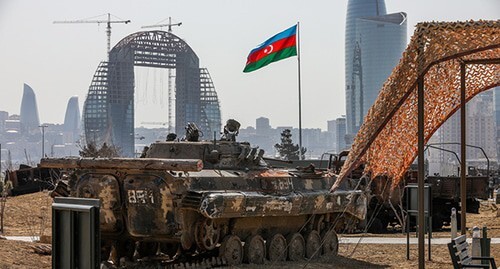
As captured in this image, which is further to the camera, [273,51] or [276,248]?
[273,51]

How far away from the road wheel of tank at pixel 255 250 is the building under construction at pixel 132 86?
10655 centimetres

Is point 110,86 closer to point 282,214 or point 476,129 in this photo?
point 476,129

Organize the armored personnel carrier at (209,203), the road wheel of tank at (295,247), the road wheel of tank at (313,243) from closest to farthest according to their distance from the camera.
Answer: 1. the armored personnel carrier at (209,203)
2. the road wheel of tank at (295,247)
3. the road wheel of tank at (313,243)

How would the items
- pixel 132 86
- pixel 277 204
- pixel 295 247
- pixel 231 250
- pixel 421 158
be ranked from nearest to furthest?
pixel 421 158 → pixel 231 250 → pixel 277 204 → pixel 295 247 → pixel 132 86

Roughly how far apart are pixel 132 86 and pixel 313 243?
116174mm

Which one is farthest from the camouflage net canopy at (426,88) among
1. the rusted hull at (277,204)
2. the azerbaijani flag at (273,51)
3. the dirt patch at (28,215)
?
the azerbaijani flag at (273,51)

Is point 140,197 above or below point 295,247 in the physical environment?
above

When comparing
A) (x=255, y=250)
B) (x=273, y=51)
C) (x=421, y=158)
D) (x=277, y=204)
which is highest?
(x=273, y=51)

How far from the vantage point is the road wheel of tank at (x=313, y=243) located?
20125 millimetres

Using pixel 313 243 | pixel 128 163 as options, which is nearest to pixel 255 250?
pixel 313 243

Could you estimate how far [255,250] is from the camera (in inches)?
731

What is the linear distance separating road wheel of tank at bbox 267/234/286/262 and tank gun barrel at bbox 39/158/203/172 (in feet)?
11.9

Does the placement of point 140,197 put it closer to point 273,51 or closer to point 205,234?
point 205,234

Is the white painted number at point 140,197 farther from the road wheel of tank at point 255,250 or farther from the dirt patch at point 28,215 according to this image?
the dirt patch at point 28,215
